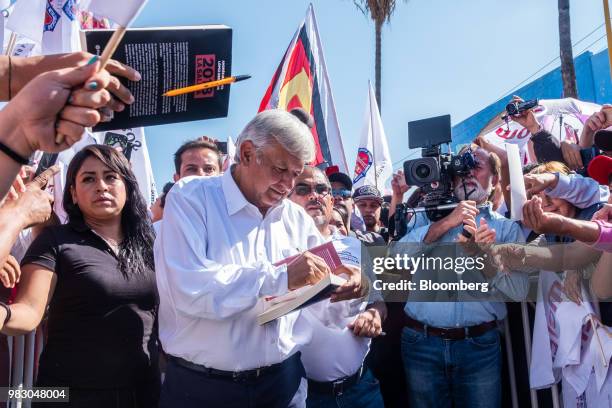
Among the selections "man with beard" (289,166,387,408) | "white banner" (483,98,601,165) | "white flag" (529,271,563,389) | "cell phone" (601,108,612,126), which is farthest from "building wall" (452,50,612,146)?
"man with beard" (289,166,387,408)

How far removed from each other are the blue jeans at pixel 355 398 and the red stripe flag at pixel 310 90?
288cm

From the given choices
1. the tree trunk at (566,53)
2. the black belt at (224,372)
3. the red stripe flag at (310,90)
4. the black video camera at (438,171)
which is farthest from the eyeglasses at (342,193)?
the tree trunk at (566,53)

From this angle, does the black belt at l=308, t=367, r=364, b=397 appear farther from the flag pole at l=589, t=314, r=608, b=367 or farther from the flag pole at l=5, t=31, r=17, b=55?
the flag pole at l=5, t=31, r=17, b=55


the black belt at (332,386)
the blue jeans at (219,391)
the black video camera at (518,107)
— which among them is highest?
the black video camera at (518,107)

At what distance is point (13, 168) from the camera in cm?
117

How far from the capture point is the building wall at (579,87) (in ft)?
27.8

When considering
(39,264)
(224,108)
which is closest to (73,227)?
(39,264)

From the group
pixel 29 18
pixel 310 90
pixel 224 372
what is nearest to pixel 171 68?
pixel 224 372

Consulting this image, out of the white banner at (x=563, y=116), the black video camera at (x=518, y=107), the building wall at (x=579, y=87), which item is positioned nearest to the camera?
the black video camera at (x=518, y=107)

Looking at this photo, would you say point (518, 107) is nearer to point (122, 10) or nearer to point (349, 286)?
point (349, 286)

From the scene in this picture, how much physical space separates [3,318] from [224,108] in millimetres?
1062

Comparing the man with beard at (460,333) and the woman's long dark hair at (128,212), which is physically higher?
the woman's long dark hair at (128,212)

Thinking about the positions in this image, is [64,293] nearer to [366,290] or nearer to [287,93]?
[366,290]

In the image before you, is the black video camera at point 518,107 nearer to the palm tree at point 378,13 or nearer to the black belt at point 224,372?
the black belt at point 224,372
